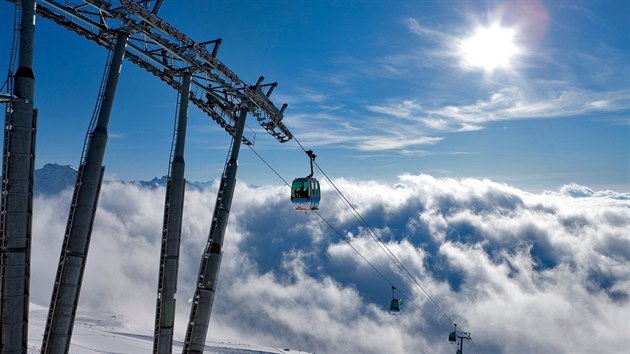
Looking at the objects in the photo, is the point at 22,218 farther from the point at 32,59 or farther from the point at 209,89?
the point at 209,89

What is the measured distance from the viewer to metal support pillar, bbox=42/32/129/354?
16.5 meters

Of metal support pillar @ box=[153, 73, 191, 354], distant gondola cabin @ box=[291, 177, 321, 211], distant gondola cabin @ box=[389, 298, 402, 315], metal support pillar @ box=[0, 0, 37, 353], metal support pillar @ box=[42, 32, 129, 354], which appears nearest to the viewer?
metal support pillar @ box=[0, 0, 37, 353]

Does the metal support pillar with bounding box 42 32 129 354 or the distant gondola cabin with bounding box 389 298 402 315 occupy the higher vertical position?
the metal support pillar with bounding box 42 32 129 354

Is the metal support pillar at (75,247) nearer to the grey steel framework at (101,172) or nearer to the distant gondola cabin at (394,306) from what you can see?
the grey steel framework at (101,172)

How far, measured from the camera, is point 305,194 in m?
28.2

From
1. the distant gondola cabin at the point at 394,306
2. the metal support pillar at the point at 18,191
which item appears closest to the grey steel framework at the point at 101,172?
the metal support pillar at the point at 18,191

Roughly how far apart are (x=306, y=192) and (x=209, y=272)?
9.15 m

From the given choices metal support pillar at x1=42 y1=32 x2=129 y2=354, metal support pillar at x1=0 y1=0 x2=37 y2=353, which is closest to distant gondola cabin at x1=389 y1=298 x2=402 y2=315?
metal support pillar at x1=42 y1=32 x2=129 y2=354

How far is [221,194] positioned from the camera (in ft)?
78.1

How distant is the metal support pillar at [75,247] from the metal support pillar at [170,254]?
13.0 ft

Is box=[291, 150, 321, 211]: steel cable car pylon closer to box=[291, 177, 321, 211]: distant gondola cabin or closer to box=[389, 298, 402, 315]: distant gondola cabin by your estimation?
box=[291, 177, 321, 211]: distant gondola cabin

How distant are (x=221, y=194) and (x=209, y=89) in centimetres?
693

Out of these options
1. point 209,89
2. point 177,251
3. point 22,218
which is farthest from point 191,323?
point 209,89

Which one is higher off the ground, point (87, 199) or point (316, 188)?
point (316, 188)
